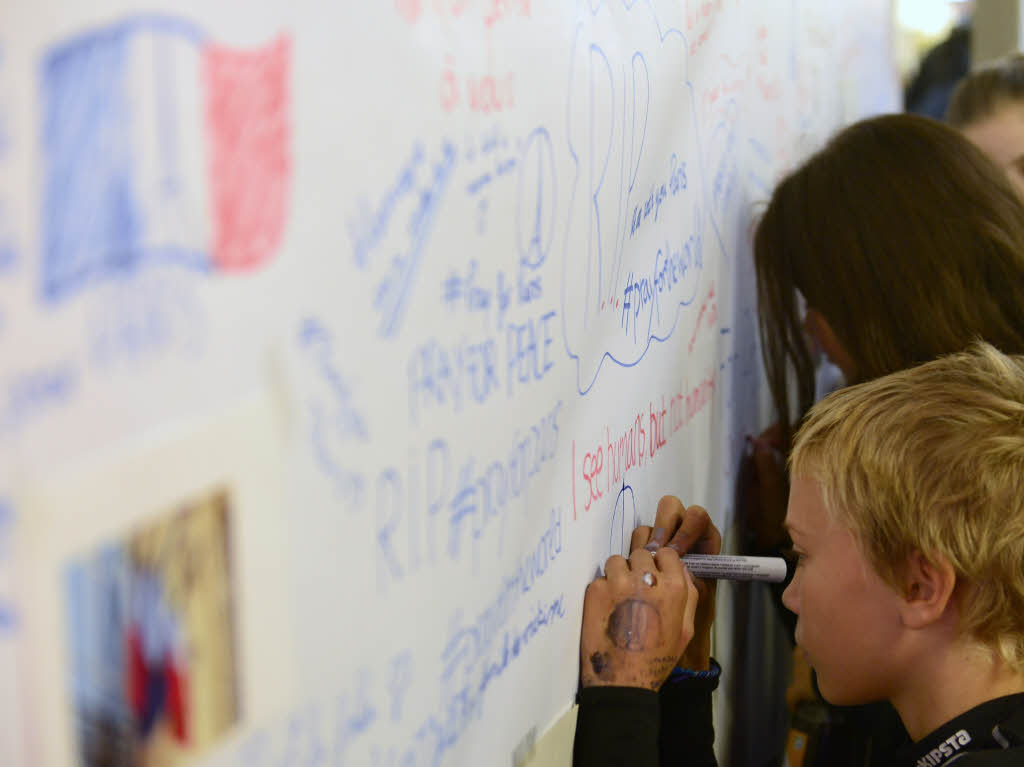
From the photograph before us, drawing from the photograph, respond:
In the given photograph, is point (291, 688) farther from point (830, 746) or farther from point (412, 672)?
point (830, 746)

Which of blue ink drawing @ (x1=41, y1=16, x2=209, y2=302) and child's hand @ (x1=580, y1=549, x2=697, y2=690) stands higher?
blue ink drawing @ (x1=41, y1=16, x2=209, y2=302)

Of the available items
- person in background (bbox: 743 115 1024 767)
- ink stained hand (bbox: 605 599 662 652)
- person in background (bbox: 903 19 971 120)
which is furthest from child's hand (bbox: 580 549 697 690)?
person in background (bbox: 903 19 971 120)

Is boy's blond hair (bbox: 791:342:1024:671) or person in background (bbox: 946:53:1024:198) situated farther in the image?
person in background (bbox: 946:53:1024:198)

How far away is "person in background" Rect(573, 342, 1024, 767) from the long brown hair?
0.23 meters

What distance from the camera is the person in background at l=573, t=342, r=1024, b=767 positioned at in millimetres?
774

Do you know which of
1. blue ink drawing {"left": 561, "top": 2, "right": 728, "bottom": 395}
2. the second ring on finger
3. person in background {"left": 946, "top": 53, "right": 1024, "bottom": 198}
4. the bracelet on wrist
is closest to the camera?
blue ink drawing {"left": 561, "top": 2, "right": 728, "bottom": 395}

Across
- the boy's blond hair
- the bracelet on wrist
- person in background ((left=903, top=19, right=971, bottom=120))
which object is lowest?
the bracelet on wrist

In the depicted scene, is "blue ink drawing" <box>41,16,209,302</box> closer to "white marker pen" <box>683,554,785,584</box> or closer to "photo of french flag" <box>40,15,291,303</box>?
"photo of french flag" <box>40,15,291,303</box>

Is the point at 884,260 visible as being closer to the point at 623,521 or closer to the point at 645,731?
the point at 623,521

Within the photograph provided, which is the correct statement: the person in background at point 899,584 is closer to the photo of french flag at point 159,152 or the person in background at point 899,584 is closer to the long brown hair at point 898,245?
the long brown hair at point 898,245

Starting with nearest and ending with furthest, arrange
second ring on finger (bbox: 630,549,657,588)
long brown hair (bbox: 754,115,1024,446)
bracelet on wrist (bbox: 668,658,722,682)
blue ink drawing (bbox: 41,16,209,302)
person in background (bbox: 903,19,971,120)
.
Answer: blue ink drawing (bbox: 41,16,209,302)
second ring on finger (bbox: 630,549,657,588)
bracelet on wrist (bbox: 668,658,722,682)
long brown hair (bbox: 754,115,1024,446)
person in background (bbox: 903,19,971,120)

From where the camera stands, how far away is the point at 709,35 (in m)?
1.00

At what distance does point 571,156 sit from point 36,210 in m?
0.42

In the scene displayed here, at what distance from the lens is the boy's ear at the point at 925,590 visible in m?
0.78
